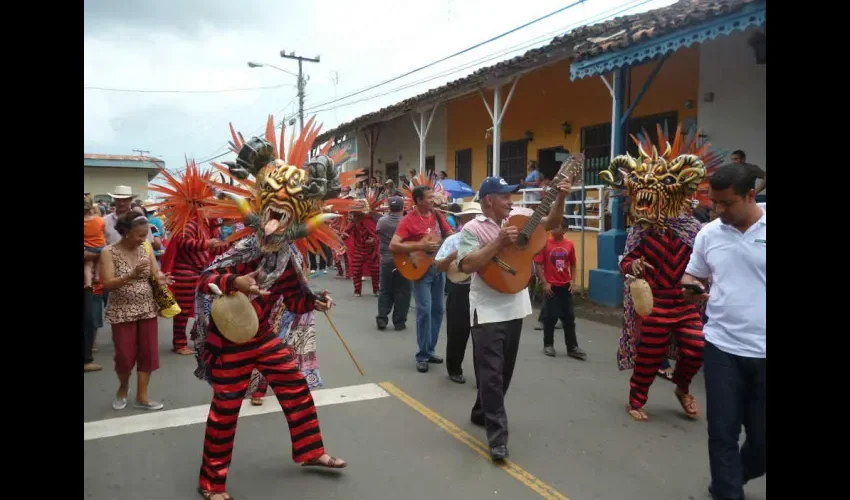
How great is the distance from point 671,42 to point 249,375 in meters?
7.17

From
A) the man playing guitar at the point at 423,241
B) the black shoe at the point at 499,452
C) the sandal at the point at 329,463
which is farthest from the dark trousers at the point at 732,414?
the man playing guitar at the point at 423,241

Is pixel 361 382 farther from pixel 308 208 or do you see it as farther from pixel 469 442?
pixel 308 208

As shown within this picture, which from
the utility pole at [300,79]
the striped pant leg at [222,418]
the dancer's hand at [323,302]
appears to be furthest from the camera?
the utility pole at [300,79]

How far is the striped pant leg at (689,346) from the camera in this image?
4.77 metres

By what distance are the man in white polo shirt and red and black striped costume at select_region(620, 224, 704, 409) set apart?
1601 millimetres

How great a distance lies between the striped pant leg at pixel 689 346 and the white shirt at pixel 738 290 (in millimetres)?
1553

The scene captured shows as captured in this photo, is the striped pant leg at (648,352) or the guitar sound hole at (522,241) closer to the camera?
the guitar sound hole at (522,241)

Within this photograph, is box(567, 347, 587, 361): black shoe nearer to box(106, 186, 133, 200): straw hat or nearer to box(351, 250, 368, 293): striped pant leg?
box(106, 186, 133, 200): straw hat

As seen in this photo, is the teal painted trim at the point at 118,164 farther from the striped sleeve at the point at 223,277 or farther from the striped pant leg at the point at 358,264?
the striped sleeve at the point at 223,277

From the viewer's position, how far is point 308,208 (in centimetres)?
384

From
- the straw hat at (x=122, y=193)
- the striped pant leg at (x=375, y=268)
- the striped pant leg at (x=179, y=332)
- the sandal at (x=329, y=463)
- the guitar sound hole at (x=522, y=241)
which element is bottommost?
the sandal at (x=329, y=463)

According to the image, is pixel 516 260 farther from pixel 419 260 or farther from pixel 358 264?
→ pixel 358 264

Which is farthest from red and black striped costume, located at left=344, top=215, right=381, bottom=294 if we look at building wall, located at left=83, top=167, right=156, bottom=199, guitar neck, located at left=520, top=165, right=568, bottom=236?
building wall, located at left=83, top=167, right=156, bottom=199
